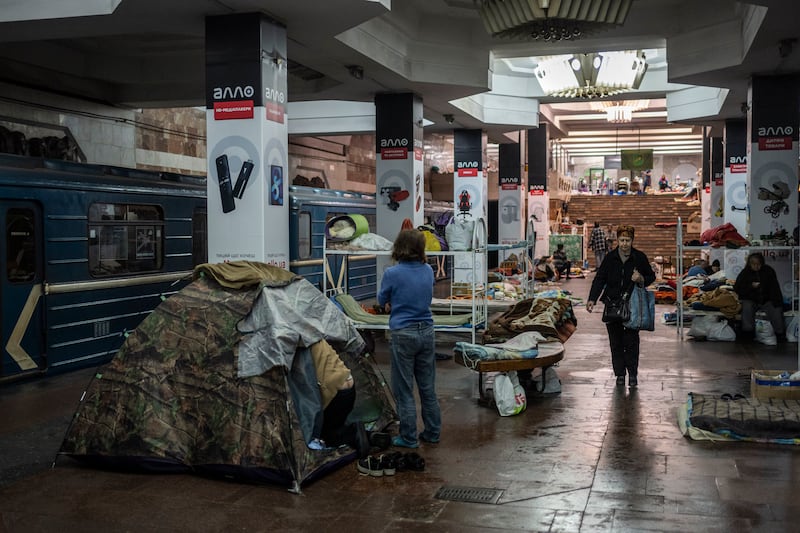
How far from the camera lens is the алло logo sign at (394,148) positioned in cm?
1725

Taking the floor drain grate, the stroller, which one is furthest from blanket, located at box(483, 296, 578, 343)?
the stroller

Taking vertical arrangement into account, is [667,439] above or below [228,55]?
below

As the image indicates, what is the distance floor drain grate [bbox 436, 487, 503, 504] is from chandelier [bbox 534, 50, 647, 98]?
51.2ft

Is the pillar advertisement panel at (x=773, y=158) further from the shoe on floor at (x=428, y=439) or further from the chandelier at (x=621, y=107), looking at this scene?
the chandelier at (x=621, y=107)

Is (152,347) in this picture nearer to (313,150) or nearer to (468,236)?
(468,236)

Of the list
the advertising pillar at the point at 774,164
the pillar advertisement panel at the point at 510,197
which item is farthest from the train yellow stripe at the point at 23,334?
the pillar advertisement panel at the point at 510,197

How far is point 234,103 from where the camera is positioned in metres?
10.4

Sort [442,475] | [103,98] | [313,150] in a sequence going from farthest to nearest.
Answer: [313,150] < [103,98] < [442,475]

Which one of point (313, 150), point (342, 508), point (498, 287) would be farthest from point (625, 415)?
point (313, 150)

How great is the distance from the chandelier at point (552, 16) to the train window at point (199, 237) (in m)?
5.28

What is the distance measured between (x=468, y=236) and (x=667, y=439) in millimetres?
4902

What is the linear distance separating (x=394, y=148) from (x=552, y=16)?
19.6 ft

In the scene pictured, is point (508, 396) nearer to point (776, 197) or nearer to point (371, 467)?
point (371, 467)

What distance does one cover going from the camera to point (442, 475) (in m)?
6.35
